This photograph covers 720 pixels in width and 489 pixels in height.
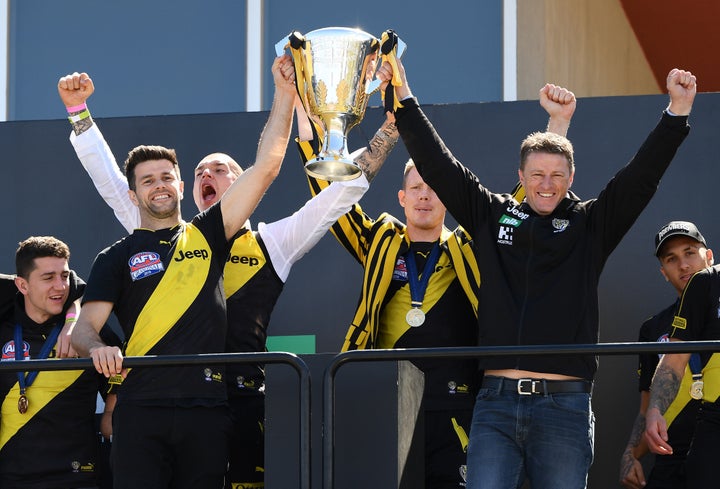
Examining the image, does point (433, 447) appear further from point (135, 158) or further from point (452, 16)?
point (452, 16)

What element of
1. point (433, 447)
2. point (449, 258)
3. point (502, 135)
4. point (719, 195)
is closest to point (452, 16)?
point (502, 135)

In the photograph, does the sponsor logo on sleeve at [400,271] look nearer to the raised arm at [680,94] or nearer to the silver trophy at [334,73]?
the silver trophy at [334,73]

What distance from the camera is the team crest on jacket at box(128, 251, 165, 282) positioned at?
511 centimetres

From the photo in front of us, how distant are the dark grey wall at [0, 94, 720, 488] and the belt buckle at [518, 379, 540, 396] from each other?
2.02 meters

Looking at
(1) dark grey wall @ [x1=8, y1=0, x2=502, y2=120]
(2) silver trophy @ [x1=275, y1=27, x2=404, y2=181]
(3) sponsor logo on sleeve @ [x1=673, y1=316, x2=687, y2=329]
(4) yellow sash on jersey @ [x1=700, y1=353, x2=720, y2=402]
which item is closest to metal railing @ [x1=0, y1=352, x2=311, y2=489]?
(2) silver trophy @ [x1=275, y1=27, x2=404, y2=181]

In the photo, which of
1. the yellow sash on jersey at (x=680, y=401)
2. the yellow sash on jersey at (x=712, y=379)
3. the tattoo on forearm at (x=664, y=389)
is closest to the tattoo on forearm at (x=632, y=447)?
the yellow sash on jersey at (x=680, y=401)

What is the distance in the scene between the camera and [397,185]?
6.86 metres

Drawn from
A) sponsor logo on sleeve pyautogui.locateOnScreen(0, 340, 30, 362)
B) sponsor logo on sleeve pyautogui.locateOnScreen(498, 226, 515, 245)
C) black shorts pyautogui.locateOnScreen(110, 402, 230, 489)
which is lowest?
black shorts pyautogui.locateOnScreen(110, 402, 230, 489)

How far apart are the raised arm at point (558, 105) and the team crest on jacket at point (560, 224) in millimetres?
546

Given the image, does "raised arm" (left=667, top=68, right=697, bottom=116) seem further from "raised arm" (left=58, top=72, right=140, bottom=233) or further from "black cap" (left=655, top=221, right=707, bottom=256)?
"raised arm" (left=58, top=72, right=140, bottom=233)

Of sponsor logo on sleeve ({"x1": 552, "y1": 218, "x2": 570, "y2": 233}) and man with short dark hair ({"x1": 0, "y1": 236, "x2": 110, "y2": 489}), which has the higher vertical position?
sponsor logo on sleeve ({"x1": 552, "y1": 218, "x2": 570, "y2": 233})

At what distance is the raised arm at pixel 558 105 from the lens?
512cm

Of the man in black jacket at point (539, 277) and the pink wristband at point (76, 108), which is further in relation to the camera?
the pink wristband at point (76, 108)

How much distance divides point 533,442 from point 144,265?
1.67 metres
